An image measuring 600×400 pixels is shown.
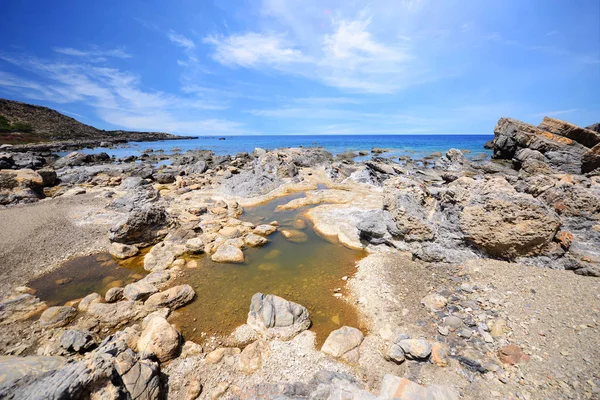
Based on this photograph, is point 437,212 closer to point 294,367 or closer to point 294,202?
point 294,367

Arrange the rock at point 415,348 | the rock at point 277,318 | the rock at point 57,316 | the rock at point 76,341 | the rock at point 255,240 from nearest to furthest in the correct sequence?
the rock at point 415,348
the rock at point 76,341
the rock at point 277,318
the rock at point 57,316
the rock at point 255,240

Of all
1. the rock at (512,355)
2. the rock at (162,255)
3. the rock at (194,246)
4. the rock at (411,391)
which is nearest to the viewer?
the rock at (411,391)

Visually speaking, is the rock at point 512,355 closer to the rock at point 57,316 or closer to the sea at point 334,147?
the rock at point 57,316

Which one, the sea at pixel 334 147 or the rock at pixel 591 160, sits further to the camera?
the sea at pixel 334 147

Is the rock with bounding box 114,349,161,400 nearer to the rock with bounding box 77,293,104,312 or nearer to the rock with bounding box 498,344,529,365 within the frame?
the rock with bounding box 77,293,104,312

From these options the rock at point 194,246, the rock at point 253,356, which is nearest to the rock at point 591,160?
the rock at point 253,356

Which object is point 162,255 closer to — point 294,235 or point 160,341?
point 160,341

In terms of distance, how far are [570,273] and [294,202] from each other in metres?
14.7

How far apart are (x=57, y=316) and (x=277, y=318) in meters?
6.70

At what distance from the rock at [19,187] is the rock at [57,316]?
1632 centimetres

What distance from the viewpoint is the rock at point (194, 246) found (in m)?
11.2

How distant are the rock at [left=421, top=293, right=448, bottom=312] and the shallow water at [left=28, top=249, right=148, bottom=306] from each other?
10662 millimetres

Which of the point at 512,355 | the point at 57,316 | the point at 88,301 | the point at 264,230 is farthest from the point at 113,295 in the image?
the point at 512,355

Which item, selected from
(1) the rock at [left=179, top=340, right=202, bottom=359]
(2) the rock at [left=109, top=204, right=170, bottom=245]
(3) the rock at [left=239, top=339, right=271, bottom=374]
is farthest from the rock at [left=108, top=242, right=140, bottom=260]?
(3) the rock at [left=239, top=339, right=271, bottom=374]
